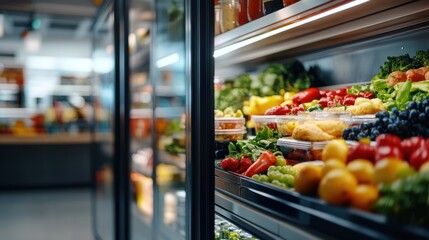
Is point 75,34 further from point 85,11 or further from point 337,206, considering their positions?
point 337,206

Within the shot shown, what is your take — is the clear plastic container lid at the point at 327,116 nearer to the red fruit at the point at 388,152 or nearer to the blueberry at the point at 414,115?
the blueberry at the point at 414,115

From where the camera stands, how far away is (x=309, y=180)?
1365 millimetres

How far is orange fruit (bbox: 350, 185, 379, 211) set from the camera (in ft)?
3.73

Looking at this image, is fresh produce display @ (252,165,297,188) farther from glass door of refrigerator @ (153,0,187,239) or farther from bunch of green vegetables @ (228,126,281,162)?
glass door of refrigerator @ (153,0,187,239)

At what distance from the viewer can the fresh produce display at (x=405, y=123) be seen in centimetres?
160

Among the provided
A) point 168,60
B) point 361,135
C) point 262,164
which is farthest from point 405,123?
point 168,60

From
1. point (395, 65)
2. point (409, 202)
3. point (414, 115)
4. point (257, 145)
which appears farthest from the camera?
point (257, 145)

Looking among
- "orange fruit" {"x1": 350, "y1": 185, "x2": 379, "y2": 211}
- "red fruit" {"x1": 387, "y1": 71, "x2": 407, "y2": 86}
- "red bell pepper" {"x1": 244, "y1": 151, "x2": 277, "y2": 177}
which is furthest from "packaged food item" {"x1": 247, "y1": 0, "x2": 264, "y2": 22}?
"orange fruit" {"x1": 350, "y1": 185, "x2": 379, "y2": 211}

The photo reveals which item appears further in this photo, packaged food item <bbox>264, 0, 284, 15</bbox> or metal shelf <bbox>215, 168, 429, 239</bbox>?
packaged food item <bbox>264, 0, 284, 15</bbox>

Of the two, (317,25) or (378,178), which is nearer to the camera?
(378,178)

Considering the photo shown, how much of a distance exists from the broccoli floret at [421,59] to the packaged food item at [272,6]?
0.66 m

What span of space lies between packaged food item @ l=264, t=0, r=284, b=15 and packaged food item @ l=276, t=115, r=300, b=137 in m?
0.53

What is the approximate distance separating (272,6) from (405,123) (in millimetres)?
931

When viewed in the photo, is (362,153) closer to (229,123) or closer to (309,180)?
(309,180)
